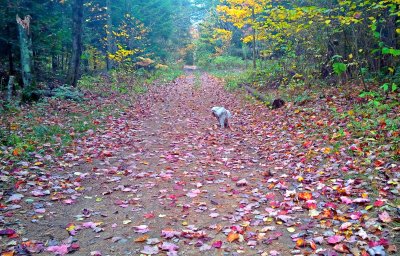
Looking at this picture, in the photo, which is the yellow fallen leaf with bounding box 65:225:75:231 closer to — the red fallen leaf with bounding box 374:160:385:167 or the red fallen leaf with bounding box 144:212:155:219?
the red fallen leaf with bounding box 144:212:155:219

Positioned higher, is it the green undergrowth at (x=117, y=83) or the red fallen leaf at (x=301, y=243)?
the green undergrowth at (x=117, y=83)

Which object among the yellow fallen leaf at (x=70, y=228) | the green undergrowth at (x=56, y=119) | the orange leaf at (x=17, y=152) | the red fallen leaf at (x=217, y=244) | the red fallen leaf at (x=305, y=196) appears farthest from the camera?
the green undergrowth at (x=56, y=119)

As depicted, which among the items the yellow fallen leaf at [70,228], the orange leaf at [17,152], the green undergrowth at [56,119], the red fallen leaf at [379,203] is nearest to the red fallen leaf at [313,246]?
the red fallen leaf at [379,203]

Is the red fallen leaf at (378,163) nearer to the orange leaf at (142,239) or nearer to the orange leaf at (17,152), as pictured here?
the orange leaf at (142,239)

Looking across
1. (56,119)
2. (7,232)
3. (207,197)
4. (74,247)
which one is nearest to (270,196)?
(207,197)

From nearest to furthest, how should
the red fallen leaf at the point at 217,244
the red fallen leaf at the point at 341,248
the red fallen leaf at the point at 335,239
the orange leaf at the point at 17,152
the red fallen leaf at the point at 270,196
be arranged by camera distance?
the red fallen leaf at the point at 341,248 → the red fallen leaf at the point at 335,239 → the red fallen leaf at the point at 217,244 → the red fallen leaf at the point at 270,196 → the orange leaf at the point at 17,152

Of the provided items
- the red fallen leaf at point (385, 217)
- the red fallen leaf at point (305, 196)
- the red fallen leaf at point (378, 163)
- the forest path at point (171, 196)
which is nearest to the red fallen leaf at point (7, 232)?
the forest path at point (171, 196)

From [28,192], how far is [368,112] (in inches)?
291

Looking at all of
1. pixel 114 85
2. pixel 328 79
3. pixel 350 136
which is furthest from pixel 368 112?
pixel 114 85

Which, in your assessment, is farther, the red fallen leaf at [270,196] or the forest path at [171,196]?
the red fallen leaf at [270,196]

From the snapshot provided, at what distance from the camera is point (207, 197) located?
5137 mm

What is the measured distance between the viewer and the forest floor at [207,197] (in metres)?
3.71

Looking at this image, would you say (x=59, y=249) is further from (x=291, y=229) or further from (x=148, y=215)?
(x=291, y=229)

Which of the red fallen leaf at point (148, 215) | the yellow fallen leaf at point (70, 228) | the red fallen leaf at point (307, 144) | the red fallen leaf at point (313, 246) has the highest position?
the red fallen leaf at point (307, 144)
